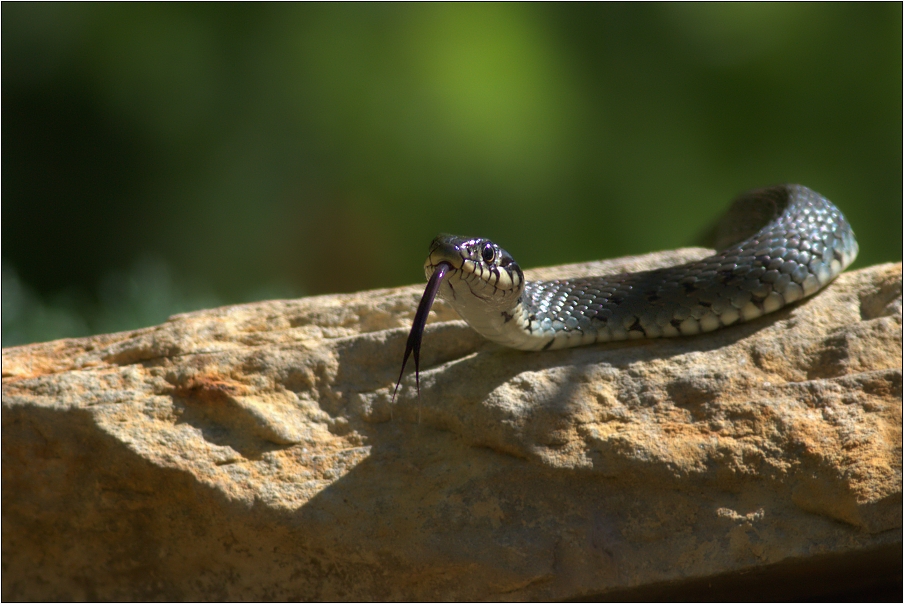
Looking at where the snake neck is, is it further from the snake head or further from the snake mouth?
the snake mouth

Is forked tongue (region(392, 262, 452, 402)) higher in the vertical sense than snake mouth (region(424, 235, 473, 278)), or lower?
lower

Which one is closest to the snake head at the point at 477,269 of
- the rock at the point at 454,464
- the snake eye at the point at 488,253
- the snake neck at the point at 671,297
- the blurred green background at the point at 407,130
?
the snake eye at the point at 488,253

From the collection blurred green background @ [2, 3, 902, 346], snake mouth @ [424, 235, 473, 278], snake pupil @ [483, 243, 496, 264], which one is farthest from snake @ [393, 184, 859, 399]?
blurred green background @ [2, 3, 902, 346]

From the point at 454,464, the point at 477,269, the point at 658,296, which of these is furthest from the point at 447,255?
the point at 658,296

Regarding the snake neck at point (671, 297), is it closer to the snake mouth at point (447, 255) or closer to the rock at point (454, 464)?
the rock at point (454, 464)

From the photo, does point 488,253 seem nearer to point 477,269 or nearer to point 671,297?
point 477,269

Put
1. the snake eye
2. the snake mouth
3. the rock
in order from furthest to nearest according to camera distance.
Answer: the snake eye → the snake mouth → the rock
